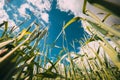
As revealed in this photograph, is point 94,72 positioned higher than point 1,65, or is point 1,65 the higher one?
point 1,65

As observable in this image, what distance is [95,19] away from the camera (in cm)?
64

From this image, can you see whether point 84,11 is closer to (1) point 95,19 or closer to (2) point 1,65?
(1) point 95,19

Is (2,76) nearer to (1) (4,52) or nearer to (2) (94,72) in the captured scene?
(1) (4,52)

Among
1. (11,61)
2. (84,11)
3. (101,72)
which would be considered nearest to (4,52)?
(11,61)

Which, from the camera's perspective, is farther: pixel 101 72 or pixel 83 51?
pixel 83 51

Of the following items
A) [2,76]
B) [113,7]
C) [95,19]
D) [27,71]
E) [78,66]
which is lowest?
[78,66]

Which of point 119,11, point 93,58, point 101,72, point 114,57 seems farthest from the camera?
point 93,58

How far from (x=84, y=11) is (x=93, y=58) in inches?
51.0

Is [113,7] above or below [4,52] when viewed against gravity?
above

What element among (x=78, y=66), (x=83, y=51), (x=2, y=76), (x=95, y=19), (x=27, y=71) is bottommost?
(x=78, y=66)

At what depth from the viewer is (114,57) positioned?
22.0 inches

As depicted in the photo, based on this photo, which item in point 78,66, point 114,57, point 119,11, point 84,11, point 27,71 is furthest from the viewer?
point 78,66

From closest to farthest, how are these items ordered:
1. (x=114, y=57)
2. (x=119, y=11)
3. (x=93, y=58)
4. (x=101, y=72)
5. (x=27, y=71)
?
(x=119, y=11) → (x=114, y=57) → (x=27, y=71) → (x=101, y=72) → (x=93, y=58)

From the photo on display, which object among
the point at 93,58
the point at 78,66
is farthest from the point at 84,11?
the point at 78,66
